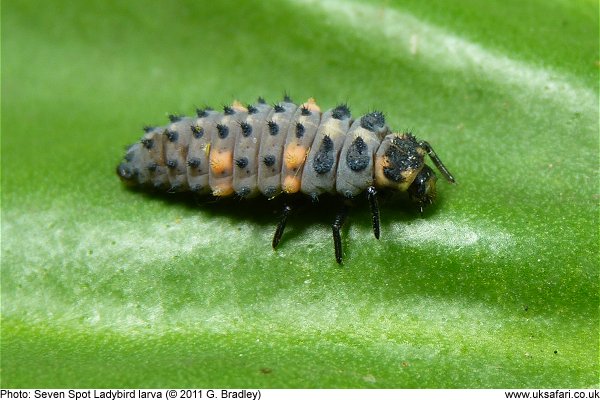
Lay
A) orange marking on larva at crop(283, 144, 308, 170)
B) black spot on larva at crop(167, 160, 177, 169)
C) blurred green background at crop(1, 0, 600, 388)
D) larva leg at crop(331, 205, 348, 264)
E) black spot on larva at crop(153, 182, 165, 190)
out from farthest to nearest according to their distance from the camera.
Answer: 1. black spot on larva at crop(153, 182, 165, 190)
2. black spot on larva at crop(167, 160, 177, 169)
3. orange marking on larva at crop(283, 144, 308, 170)
4. larva leg at crop(331, 205, 348, 264)
5. blurred green background at crop(1, 0, 600, 388)

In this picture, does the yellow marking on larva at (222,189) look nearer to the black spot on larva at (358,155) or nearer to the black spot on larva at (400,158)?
the black spot on larva at (358,155)

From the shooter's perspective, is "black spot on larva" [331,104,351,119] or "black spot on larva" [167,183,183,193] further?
"black spot on larva" [167,183,183,193]

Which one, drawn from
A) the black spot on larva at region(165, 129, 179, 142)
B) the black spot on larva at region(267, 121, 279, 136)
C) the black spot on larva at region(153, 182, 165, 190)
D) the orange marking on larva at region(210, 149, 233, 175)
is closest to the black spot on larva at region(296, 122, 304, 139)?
the black spot on larva at region(267, 121, 279, 136)

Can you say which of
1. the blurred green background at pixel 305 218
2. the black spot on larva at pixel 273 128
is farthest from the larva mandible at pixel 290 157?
the blurred green background at pixel 305 218

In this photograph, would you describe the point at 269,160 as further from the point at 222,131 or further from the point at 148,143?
the point at 148,143

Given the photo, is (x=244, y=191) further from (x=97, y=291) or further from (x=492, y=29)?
(x=492, y=29)

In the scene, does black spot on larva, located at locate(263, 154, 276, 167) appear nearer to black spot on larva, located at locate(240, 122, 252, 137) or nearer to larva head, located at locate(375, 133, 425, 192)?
black spot on larva, located at locate(240, 122, 252, 137)
